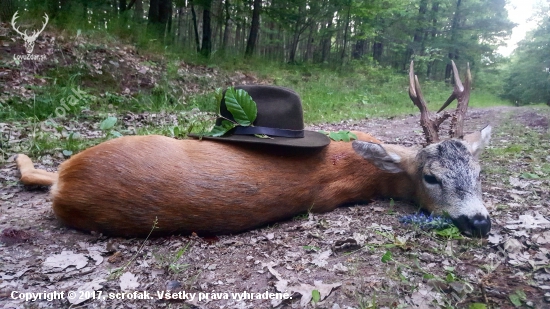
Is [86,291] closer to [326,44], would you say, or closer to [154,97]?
[154,97]

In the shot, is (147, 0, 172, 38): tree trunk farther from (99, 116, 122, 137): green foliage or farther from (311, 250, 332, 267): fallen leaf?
(311, 250, 332, 267): fallen leaf

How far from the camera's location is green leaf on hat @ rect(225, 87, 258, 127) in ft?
10.3

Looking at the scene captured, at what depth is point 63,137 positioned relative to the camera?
5281 mm

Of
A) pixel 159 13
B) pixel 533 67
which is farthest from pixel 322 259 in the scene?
pixel 159 13

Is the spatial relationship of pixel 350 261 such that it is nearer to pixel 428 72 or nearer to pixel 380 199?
pixel 380 199

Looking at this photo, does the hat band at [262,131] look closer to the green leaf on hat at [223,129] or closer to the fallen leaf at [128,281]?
the green leaf on hat at [223,129]

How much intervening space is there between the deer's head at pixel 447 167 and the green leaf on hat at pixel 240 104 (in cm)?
105

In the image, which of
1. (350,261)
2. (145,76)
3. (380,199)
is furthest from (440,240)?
(145,76)

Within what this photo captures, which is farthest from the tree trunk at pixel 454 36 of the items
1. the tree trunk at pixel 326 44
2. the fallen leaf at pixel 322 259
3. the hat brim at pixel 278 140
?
the fallen leaf at pixel 322 259

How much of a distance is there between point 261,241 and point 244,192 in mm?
416

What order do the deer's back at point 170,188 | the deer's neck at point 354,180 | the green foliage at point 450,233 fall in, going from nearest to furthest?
the deer's back at point 170,188 → the green foliage at point 450,233 → the deer's neck at point 354,180

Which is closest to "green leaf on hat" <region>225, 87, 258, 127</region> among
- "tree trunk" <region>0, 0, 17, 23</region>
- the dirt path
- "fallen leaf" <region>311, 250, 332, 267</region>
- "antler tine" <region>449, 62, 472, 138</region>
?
the dirt path

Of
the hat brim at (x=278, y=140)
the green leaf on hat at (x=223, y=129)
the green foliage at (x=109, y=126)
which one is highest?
the green leaf on hat at (x=223, y=129)

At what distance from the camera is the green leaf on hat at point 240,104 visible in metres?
3.13
